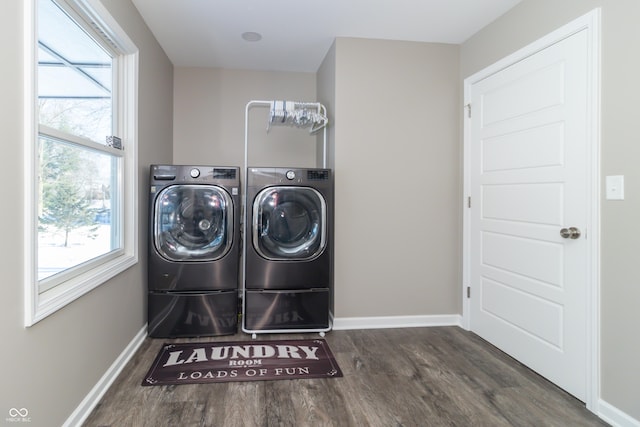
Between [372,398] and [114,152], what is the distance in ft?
7.02

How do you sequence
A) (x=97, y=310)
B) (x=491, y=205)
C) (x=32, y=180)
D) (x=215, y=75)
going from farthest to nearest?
(x=215, y=75), (x=491, y=205), (x=97, y=310), (x=32, y=180)

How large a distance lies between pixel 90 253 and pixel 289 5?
2.06 metres

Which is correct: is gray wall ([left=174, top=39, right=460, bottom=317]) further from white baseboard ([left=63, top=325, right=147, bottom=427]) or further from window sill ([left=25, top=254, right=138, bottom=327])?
window sill ([left=25, top=254, right=138, bottom=327])

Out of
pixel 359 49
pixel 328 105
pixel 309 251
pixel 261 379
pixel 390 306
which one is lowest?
pixel 261 379

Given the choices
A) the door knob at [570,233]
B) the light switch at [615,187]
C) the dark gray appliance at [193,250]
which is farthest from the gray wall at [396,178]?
the light switch at [615,187]

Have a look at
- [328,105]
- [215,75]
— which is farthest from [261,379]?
[215,75]

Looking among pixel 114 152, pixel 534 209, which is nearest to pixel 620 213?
pixel 534 209

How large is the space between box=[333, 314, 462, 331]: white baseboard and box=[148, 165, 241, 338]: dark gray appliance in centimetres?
91

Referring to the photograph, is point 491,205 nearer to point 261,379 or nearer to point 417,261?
point 417,261

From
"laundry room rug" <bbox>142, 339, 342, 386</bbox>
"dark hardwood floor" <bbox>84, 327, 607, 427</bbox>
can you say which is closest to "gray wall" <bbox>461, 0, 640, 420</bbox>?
"dark hardwood floor" <bbox>84, 327, 607, 427</bbox>

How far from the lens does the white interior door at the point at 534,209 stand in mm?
2100

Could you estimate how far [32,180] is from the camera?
4.60 ft

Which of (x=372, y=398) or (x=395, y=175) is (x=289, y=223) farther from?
(x=372, y=398)

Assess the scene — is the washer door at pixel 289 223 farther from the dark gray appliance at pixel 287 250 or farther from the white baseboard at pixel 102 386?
the white baseboard at pixel 102 386
